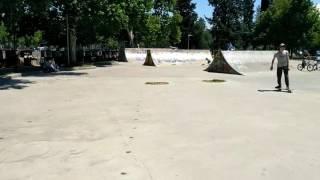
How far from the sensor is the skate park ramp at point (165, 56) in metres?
45.9

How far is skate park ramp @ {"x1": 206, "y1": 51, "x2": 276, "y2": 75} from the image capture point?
31812 mm

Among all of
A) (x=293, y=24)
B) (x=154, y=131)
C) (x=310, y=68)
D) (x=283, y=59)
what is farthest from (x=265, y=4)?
(x=154, y=131)

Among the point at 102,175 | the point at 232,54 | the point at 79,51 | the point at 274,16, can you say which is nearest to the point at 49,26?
the point at 79,51

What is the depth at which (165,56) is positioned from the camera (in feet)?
154

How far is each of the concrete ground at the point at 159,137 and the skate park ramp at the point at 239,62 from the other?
583 inches

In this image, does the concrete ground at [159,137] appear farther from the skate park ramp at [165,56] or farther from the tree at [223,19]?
the tree at [223,19]

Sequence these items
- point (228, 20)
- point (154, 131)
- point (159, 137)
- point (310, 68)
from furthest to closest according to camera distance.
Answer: point (228, 20) < point (310, 68) < point (154, 131) < point (159, 137)

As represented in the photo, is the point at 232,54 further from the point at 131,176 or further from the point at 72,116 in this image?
the point at 131,176

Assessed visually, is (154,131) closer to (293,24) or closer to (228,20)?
(293,24)

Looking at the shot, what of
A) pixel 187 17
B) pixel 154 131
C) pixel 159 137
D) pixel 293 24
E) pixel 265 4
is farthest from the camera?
pixel 187 17

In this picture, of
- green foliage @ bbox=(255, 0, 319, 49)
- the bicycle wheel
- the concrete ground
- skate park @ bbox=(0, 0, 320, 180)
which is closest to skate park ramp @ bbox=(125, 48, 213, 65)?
the bicycle wheel

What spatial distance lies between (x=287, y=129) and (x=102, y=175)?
4917 millimetres

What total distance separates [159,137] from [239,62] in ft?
81.0

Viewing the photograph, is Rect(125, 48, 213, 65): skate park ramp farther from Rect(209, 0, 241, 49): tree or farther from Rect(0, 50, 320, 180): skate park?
Rect(209, 0, 241, 49): tree
